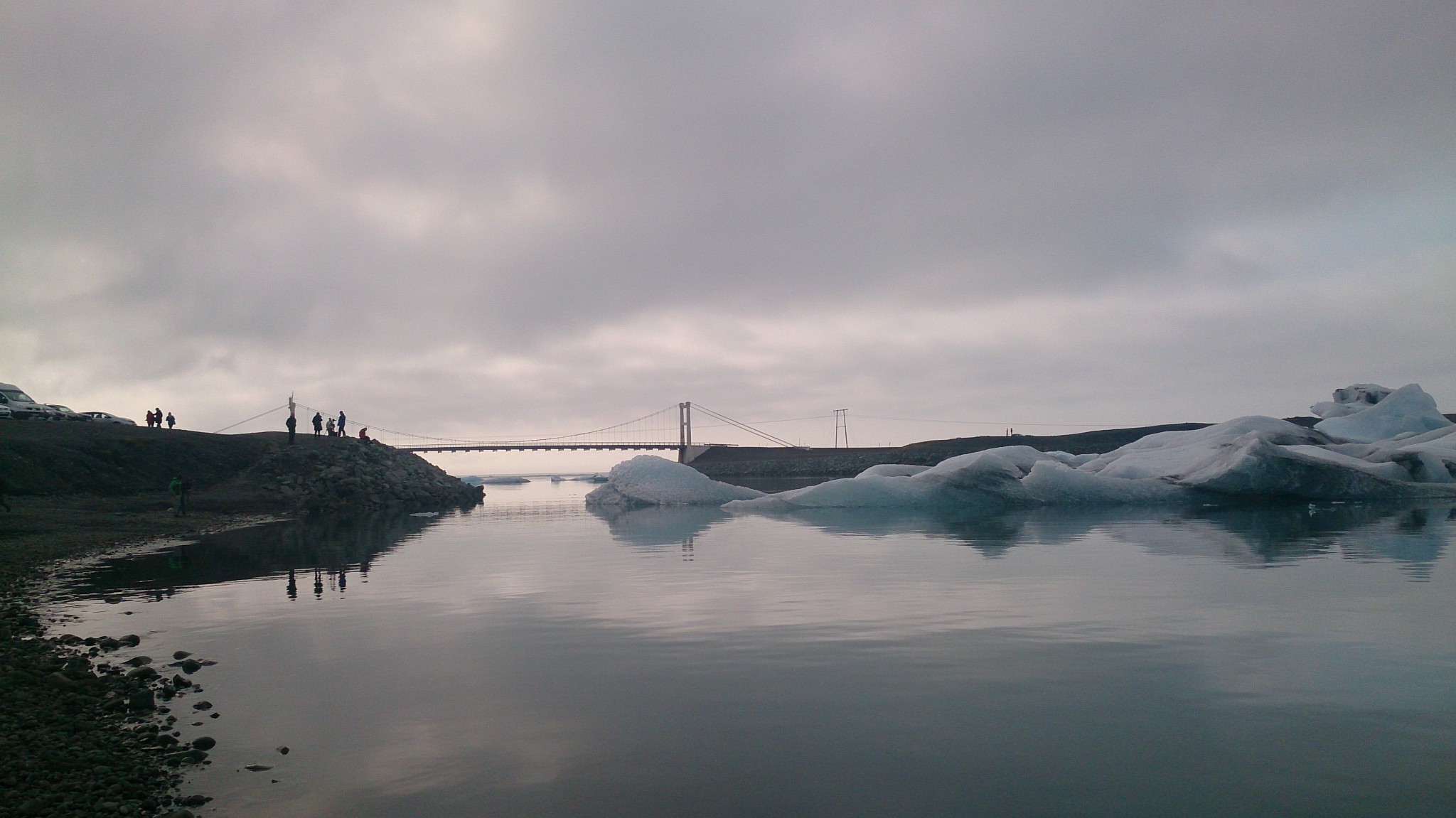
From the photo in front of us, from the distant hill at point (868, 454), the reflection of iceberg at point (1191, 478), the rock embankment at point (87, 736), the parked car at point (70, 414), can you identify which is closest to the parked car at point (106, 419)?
the parked car at point (70, 414)

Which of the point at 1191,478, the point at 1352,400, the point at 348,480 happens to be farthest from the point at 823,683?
the point at 1352,400

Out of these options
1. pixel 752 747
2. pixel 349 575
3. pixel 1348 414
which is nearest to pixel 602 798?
pixel 752 747

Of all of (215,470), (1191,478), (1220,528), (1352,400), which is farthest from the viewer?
(1352,400)

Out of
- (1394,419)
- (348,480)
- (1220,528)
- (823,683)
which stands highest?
(1394,419)

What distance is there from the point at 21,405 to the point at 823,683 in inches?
1863

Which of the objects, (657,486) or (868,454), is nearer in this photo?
(657,486)

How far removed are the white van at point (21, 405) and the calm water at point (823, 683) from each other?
31385 millimetres

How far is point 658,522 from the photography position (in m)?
29.2

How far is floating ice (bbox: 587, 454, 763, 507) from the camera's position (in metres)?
38.5

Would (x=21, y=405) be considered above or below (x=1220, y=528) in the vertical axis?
above

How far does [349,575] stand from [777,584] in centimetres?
766

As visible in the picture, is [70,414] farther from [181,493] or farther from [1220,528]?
[1220,528]

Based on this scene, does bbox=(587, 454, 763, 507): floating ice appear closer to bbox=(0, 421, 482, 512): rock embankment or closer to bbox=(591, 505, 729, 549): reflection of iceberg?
bbox=(591, 505, 729, 549): reflection of iceberg

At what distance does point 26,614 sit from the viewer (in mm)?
10461
